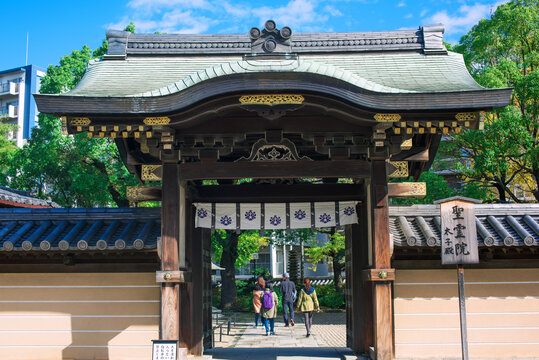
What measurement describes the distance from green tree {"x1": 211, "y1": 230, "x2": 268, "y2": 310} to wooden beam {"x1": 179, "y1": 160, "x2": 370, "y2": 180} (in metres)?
15.6

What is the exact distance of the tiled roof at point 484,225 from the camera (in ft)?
28.5

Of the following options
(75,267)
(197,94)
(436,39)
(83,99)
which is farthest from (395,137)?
(75,267)

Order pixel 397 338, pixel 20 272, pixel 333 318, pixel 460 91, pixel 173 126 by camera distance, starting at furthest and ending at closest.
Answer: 1. pixel 333 318
2. pixel 20 272
3. pixel 397 338
4. pixel 173 126
5. pixel 460 91

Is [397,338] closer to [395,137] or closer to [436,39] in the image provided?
[395,137]

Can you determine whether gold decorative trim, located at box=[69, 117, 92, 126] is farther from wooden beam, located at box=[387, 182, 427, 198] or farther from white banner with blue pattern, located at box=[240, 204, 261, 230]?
wooden beam, located at box=[387, 182, 427, 198]

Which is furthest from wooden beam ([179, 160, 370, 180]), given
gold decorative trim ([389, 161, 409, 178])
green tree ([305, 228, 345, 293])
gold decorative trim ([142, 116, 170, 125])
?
green tree ([305, 228, 345, 293])

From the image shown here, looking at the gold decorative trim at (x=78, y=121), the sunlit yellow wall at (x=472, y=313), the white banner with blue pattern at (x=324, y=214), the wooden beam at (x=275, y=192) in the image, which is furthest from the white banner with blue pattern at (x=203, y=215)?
the sunlit yellow wall at (x=472, y=313)

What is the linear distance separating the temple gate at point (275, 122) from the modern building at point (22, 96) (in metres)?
44.4

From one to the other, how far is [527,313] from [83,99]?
27.3ft

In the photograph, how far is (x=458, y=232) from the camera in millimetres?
7398

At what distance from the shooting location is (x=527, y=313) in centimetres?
925

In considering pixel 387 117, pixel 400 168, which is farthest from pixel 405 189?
pixel 387 117

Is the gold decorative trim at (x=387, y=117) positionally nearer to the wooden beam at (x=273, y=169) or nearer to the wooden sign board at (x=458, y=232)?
the wooden beam at (x=273, y=169)

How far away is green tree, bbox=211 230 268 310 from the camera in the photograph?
25312mm
